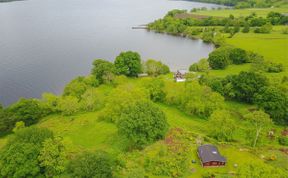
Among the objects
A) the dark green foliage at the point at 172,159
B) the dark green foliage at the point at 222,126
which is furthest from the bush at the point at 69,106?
the dark green foliage at the point at 222,126

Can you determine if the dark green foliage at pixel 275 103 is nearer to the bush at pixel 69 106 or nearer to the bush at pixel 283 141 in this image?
the bush at pixel 283 141

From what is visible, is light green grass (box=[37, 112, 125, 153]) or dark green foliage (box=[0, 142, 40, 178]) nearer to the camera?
dark green foliage (box=[0, 142, 40, 178])

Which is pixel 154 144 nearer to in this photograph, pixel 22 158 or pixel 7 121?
pixel 22 158

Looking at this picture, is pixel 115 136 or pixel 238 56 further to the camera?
pixel 238 56

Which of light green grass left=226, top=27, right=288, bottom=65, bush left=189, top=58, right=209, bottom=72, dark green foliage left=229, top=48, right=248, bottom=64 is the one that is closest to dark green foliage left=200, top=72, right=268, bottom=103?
bush left=189, top=58, right=209, bottom=72

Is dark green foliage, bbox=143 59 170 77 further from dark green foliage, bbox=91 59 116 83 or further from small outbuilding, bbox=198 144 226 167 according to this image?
small outbuilding, bbox=198 144 226 167

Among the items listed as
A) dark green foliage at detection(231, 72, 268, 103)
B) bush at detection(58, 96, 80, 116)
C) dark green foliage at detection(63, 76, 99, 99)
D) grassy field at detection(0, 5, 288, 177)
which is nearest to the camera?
grassy field at detection(0, 5, 288, 177)

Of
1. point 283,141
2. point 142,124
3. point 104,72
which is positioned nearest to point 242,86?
point 283,141
